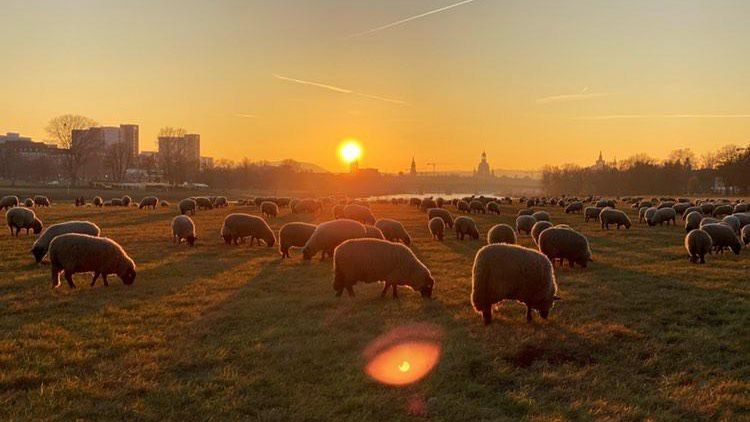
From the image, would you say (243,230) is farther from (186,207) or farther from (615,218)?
(615,218)

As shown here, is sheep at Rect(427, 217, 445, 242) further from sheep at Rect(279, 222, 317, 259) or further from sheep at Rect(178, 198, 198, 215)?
sheep at Rect(178, 198, 198, 215)

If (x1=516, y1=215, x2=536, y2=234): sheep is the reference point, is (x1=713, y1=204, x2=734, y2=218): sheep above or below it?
above

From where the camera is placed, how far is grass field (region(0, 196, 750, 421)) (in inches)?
261

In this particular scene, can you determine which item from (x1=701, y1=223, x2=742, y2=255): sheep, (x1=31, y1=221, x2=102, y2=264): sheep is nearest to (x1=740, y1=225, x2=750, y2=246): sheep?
(x1=701, y1=223, x2=742, y2=255): sheep

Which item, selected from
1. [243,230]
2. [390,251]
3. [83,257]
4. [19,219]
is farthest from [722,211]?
[19,219]

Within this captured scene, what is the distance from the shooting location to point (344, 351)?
8.81 meters

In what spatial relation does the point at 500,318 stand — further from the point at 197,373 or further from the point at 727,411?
the point at 197,373

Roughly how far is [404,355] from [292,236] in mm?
12823

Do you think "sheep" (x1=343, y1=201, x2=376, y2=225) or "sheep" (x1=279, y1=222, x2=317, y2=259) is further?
"sheep" (x1=343, y1=201, x2=376, y2=225)

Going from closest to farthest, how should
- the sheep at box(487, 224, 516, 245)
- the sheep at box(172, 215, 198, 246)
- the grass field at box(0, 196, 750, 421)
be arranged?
the grass field at box(0, 196, 750, 421) < the sheep at box(487, 224, 516, 245) < the sheep at box(172, 215, 198, 246)

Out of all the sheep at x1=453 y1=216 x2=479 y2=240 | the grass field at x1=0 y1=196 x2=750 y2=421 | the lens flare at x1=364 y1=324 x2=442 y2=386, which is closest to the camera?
the grass field at x1=0 y1=196 x2=750 y2=421

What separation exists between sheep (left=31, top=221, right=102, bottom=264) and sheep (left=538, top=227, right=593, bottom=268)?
16.9 m

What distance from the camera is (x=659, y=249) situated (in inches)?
876

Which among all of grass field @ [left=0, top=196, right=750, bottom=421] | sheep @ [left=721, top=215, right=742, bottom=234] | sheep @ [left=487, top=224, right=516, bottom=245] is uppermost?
sheep @ [left=721, top=215, right=742, bottom=234]
